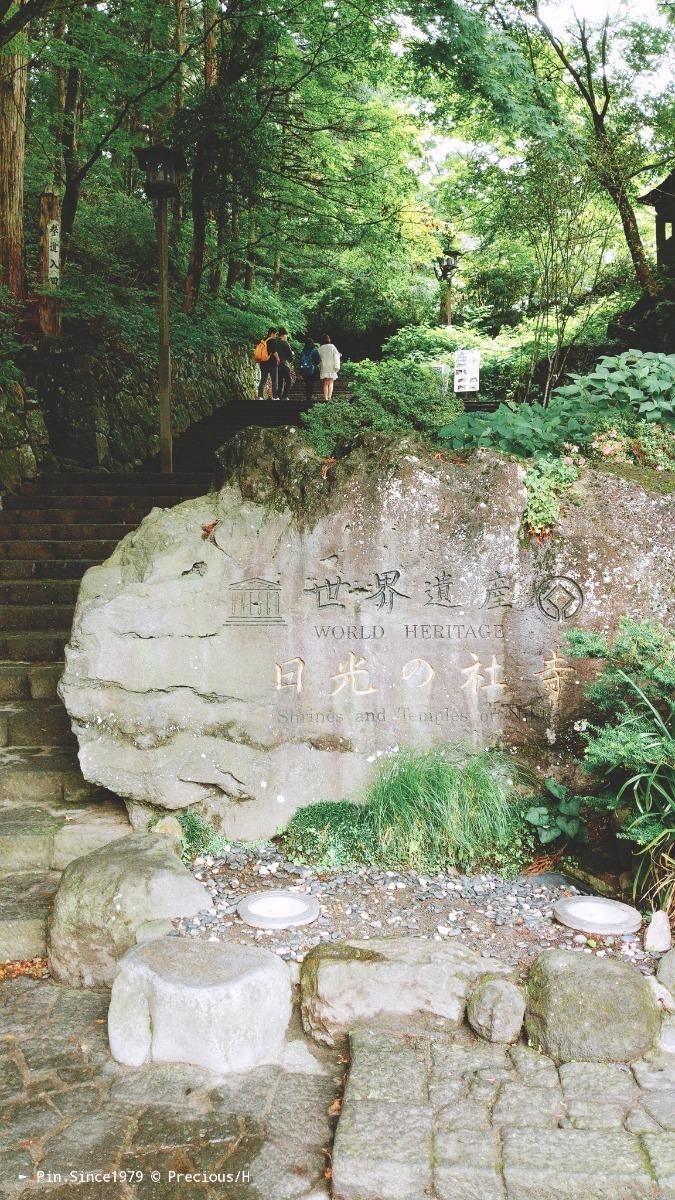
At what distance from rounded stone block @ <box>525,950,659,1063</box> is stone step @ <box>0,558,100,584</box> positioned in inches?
250

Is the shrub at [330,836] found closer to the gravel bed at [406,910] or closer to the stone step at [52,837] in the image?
the gravel bed at [406,910]

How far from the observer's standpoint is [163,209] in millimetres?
10469

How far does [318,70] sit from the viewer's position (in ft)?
44.1

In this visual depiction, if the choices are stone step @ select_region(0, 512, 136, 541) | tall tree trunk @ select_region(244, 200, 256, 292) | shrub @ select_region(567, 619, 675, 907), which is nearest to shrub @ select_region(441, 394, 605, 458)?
shrub @ select_region(567, 619, 675, 907)

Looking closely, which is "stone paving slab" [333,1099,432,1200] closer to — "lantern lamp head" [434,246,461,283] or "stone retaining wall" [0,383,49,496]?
"stone retaining wall" [0,383,49,496]

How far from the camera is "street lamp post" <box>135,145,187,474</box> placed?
33.6 ft

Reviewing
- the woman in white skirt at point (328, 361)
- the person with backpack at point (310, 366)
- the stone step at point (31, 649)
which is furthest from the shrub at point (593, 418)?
the person with backpack at point (310, 366)

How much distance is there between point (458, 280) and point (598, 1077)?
21.7 meters

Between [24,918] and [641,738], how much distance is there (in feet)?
10.3

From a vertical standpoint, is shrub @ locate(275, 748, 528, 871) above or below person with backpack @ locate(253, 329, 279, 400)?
below

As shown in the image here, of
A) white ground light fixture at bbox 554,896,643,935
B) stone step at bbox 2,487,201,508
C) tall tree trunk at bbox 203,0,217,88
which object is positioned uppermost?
tall tree trunk at bbox 203,0,217,88

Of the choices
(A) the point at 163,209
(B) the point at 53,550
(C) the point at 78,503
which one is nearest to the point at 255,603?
(B) the point at 53,550

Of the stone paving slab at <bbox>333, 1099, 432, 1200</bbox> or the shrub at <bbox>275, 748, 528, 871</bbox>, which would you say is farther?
the shrub at <bbox>275, 748, 528, 871</bbox>

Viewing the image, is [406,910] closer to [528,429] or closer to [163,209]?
[528,429]
